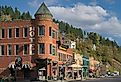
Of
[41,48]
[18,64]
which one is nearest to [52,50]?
[41,48]

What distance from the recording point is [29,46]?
7562 centimetres

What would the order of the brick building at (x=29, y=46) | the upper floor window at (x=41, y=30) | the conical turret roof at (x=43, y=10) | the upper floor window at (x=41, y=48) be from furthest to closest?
the conical turret roof at (x=43, y=10) → the upper floor window at (x=41, y=30) → the brick building at (x=29, y=46) → the upper floor window at (x=41, y=48)

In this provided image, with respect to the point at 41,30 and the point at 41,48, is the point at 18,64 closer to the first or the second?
the point at 41,48

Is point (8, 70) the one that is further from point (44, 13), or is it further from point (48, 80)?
point (44, 13)

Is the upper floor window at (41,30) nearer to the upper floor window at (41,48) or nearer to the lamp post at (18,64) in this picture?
the upper floor window at (41,48)

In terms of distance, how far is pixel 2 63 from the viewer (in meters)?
77.4

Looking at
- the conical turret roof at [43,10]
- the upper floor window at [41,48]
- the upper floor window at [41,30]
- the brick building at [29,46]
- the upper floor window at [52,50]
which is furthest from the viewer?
the upper floor window at [52,50]

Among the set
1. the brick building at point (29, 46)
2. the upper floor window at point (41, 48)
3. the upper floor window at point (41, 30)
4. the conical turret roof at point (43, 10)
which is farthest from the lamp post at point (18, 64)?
the conical turret roof at point (43, 10)

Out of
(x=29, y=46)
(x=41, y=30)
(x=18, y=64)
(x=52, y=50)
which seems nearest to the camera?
(x=18, y=64)

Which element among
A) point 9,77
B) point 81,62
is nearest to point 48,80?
point 9,77

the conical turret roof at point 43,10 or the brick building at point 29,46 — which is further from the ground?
the conical turret roof at point 43,10

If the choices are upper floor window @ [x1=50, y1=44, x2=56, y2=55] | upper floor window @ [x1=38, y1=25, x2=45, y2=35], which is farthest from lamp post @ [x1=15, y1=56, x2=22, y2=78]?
upper floor window @ [x1=38, y1=25, x2=45, y2=35]

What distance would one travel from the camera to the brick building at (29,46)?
74.5 metres

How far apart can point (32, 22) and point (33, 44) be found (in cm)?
440
